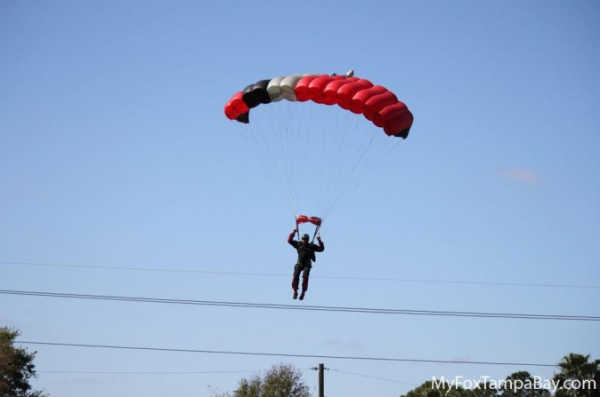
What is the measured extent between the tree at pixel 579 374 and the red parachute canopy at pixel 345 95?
2225 cm

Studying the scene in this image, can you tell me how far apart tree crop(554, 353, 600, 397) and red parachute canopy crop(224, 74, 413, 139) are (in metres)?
22.2

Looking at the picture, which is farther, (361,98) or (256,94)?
(256,94)

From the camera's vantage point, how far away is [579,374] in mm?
56500

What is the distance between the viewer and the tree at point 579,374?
5506 centimetres

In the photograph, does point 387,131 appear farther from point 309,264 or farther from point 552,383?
point 552,383

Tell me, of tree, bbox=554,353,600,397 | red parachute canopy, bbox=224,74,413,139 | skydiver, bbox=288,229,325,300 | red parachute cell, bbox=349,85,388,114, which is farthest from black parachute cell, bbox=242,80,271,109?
tree, bbox=554,353,600,397

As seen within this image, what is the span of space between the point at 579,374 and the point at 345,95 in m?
25.5

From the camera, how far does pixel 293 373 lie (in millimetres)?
72125

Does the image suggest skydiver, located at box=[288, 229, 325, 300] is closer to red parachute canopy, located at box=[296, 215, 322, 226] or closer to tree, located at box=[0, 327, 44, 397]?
red parachute canopy, located at box=[296, 215, 322, 226]

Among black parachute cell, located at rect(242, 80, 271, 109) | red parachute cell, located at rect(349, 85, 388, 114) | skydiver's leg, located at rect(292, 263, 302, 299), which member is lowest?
skydiver's leg, located at rect(292, 263, 302, 299)

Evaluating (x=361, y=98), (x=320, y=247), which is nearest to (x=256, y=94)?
(x=361, y=98)

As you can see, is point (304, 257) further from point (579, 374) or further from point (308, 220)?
point (579, 374)

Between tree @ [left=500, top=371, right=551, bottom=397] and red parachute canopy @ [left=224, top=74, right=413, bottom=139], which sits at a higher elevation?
red parachute canopy @ [left=224, top=74, right=413, bottom=139]

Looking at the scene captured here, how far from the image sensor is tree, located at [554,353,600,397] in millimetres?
55062
